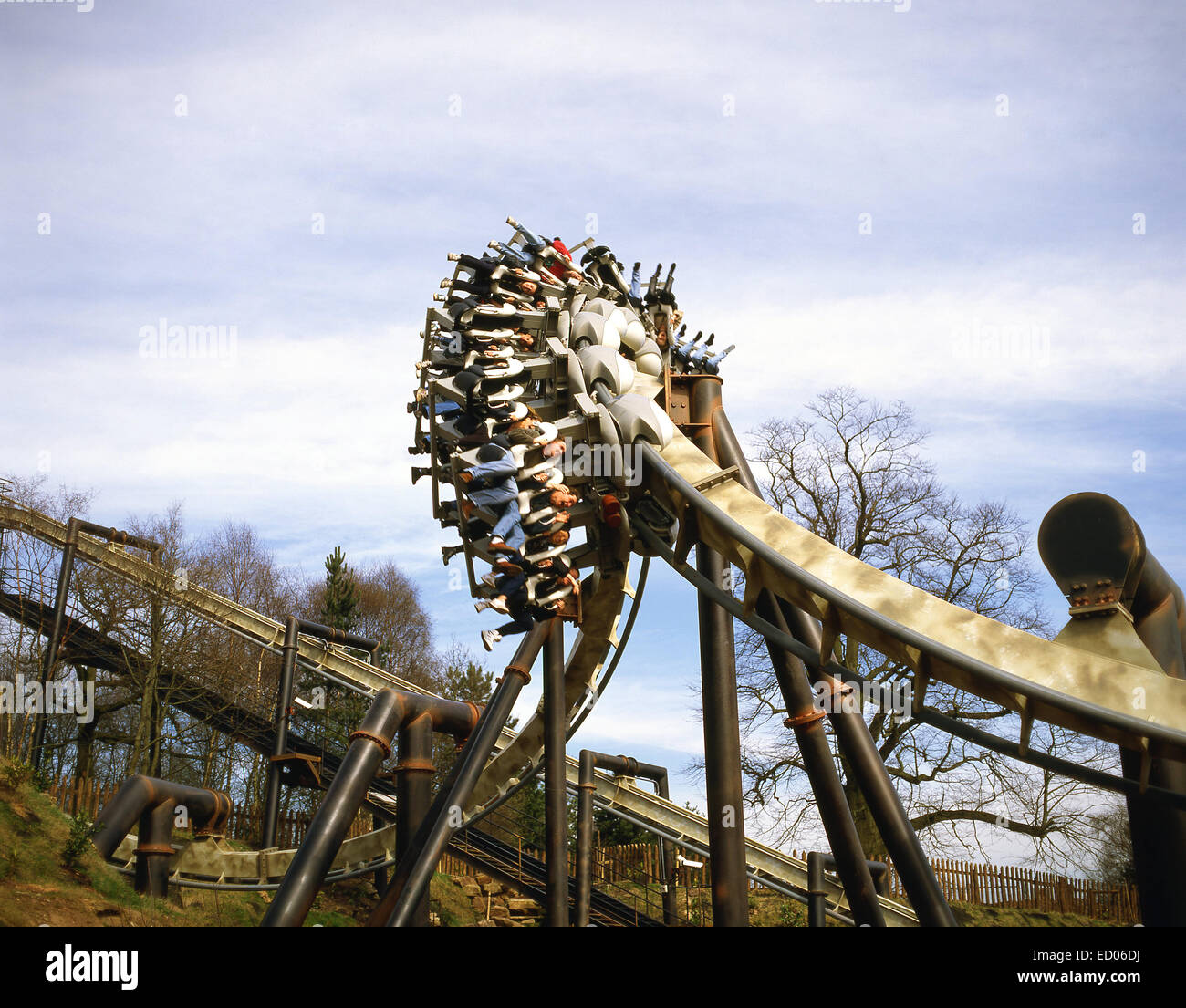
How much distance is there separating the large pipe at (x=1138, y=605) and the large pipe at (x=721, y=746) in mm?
2405

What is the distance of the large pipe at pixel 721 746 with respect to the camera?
24.6 feet

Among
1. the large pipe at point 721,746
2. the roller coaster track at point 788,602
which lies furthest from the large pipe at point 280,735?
the large pipe at point 721,746

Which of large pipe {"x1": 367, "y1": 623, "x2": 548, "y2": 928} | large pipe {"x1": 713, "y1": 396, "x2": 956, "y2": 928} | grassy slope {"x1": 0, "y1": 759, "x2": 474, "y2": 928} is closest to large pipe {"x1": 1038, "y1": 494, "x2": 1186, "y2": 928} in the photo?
large pipe {"x1": 713, "y1": 396, "x2": 956, "y2": 928}

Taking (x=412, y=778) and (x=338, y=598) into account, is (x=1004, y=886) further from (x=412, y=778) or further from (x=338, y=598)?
(x=338, y=598)

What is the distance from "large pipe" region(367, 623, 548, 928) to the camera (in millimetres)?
7754

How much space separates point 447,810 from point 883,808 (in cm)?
306

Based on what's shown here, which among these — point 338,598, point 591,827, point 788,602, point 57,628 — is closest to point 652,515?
point 788,602

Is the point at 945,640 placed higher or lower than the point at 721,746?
higher

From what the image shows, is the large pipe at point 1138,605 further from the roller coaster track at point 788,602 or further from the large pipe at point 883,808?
the large pipe at point 883,808

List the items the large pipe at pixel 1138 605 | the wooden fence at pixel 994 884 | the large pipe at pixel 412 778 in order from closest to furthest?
the large pipe at pixel 1138 605, the large pipe at pixel 412 778, the wooden fence at pixel 994 884

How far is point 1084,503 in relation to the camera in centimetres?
631

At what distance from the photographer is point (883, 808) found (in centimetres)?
745

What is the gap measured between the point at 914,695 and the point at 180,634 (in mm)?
18919
